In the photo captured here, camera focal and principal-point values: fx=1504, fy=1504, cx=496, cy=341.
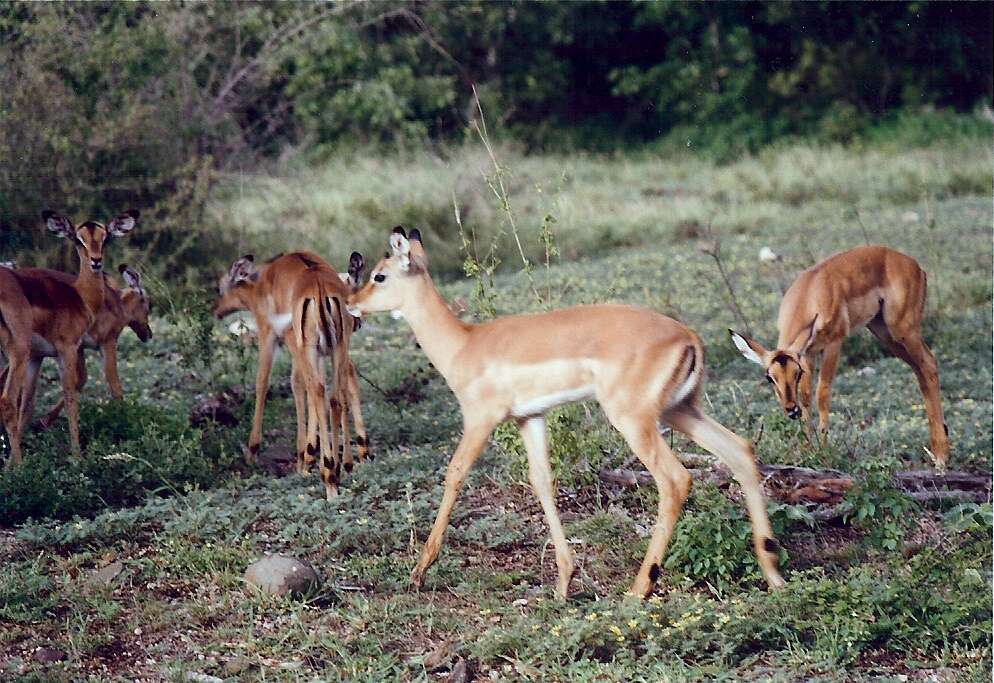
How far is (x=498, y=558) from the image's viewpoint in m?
5.68

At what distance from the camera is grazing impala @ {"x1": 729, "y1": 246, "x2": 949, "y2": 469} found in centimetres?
713

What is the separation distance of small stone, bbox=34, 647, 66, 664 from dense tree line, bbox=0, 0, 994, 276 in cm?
618

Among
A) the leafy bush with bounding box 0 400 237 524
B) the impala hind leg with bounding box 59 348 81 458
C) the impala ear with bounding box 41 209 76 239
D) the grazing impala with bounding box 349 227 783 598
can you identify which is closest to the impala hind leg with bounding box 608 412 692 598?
the grazing impala with bounding box 349 227 783 598

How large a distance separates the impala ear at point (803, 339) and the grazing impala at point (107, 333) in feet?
10.7

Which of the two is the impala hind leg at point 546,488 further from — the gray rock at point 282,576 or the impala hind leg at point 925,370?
the impala hind leg at point 925,370

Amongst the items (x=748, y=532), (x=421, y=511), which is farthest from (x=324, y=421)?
(x=748, y=532)

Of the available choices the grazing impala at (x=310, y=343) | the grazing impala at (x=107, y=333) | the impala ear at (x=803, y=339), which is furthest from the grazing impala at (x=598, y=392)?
the grazing impala at (x=107, y=333)

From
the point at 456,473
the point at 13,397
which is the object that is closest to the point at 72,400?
the point at 13,397

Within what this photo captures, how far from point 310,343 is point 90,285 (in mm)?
1592

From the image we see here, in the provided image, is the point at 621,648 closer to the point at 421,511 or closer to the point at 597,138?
the point at 421,511

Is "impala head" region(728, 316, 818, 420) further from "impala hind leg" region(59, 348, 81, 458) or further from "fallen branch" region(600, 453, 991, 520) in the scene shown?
"impala hind leg" region(59, 348, 81, 458)

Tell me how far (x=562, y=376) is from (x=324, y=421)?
162cm

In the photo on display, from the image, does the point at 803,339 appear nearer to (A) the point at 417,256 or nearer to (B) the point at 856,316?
(B) the point at 856,316

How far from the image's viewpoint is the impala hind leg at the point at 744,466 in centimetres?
514
